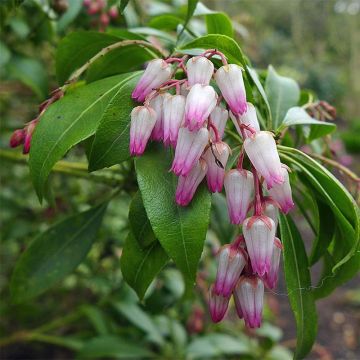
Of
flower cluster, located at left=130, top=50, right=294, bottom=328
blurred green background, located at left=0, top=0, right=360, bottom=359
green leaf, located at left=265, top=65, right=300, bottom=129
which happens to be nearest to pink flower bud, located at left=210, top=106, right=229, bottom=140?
flower cluster, located at left=130, top=50, right=294, bottom=328

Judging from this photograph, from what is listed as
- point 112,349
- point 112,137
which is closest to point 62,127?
point 112,137

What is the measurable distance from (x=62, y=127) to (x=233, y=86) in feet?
0.82

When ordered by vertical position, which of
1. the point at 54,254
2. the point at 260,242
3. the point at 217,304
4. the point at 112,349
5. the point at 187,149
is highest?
the point at 187,149

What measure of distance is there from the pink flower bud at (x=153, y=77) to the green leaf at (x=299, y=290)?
0.85 ft

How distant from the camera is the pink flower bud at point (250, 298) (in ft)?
2.36

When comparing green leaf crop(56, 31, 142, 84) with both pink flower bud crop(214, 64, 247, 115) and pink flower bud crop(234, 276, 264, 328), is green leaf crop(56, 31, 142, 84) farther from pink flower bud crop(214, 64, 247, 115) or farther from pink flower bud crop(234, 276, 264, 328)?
pink flower bud crop(234, 276, 264, 328)

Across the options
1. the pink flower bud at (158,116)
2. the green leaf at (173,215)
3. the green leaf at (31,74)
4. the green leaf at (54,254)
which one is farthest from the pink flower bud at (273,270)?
the green leaf at (31,74)

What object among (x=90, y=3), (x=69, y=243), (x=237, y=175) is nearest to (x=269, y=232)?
(x=237, y=175)

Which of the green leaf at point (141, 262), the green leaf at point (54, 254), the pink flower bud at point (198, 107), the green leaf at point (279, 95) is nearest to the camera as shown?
the pink flower bud at point (198, 107)

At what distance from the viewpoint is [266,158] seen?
675mm

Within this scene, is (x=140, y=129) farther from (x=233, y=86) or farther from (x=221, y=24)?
(x=221, y=24)

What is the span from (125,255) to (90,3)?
2.82 feet

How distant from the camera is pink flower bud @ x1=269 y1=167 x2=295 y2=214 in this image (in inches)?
28.2

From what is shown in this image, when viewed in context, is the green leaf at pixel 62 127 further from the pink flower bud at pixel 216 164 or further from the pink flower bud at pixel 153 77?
the pink flower bud at pixel 216 164
